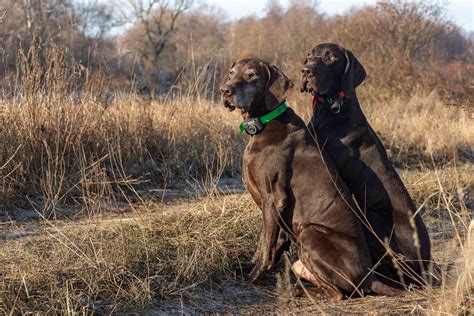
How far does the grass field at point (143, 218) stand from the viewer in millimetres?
3529

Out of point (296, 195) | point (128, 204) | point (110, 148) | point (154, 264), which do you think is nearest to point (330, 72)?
point (296, 195)

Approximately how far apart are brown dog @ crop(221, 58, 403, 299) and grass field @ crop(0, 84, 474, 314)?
7.4 inches

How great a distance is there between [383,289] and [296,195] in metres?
0.85

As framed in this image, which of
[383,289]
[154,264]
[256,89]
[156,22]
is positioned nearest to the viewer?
[383,289]

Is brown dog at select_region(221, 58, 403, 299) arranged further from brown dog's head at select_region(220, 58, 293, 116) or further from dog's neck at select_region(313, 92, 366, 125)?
dog's neck at select_region(313, 92, 366, 125)

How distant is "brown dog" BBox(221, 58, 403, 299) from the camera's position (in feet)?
12.7

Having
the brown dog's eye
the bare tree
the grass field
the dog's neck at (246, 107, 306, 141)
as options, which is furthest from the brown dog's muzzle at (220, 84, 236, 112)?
the bare tree

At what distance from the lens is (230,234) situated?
462cm

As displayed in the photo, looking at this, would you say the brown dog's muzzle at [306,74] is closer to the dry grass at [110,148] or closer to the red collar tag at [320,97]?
the red collar tag at [320,97]

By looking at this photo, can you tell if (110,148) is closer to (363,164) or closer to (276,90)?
(276,90)

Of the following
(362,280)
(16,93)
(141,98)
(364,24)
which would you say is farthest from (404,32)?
(362,280)

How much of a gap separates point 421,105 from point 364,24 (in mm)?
3068

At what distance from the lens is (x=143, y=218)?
15.4 feet

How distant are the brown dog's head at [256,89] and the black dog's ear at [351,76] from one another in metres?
0.57
